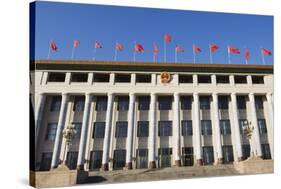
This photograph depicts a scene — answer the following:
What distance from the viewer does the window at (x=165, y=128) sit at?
1703 centimetres

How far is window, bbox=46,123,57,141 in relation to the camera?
47.5 ft

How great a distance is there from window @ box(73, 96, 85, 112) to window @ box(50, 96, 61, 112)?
40.8 inches

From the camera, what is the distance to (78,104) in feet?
54.4

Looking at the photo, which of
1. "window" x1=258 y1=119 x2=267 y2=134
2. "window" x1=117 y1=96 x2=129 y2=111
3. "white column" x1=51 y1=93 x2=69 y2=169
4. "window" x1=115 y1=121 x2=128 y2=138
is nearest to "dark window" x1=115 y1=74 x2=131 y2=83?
"window" x1=117 y1=96 x2=129 y2=111

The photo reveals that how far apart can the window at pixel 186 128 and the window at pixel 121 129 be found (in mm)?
Answer: 4045

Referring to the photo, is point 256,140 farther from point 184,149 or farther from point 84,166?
point 84,166

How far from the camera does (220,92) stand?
17.0 m

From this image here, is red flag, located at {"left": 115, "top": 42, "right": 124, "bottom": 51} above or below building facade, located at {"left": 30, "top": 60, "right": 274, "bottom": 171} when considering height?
above

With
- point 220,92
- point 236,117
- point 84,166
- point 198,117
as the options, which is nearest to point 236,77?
point 220,92

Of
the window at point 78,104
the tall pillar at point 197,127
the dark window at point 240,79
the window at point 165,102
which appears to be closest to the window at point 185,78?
the tall pillar at point 197,127

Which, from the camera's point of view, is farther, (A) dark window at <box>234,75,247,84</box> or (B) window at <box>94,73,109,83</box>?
(A) dark window at <box>234,75,247,84</box>

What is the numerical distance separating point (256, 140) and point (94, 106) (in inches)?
460

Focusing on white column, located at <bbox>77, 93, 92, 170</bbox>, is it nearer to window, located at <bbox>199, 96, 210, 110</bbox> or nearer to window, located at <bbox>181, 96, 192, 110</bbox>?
window, located at <bbox>181, 96, 192, 110</bbox>

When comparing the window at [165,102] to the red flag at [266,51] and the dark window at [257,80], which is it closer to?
the dark window at [257,80]
